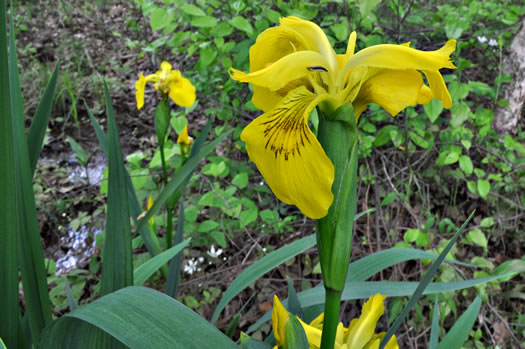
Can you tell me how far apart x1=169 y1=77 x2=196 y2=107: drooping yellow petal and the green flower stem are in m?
1.13

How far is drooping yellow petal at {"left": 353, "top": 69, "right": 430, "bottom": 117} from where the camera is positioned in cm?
46

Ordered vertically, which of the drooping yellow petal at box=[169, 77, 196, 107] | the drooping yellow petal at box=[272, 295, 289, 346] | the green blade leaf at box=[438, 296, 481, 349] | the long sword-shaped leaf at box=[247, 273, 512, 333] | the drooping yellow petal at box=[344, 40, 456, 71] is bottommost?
the green blade leaf at box=[438, 296, 481, 349]

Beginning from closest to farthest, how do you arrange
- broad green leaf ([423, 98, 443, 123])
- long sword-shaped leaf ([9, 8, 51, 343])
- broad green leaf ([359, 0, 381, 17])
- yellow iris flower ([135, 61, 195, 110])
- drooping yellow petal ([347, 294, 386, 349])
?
drooping yellow petal ([347, 294, 386, 349])
long sword-shaped leaf ([9, 8, 51, 343])
broad green leaf ([359, 0, 381, 17])
broad green leaf ([423, 98, 443, 123])
yellow iris flower ([135, 61, 195, 110])

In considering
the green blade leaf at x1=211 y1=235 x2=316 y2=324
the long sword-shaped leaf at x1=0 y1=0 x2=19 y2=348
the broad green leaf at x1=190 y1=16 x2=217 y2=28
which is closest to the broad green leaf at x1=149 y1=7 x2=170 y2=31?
the broad green leaf at x1=190 y1=16 x2=217 y2=28

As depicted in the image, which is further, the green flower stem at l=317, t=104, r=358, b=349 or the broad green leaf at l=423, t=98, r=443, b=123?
the broad green leaf at l=423, t=98, r=443, b=123

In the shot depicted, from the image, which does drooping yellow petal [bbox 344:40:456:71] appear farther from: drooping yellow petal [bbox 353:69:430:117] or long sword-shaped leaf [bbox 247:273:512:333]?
long sword-shaped leaf [bbox 247:273:512:333]

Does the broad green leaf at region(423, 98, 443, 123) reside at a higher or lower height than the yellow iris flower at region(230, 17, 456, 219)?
lower

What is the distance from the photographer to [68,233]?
1.97 m

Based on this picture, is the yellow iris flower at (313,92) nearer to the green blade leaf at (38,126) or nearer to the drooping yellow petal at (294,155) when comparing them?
the drooping yellow petal at (294,155)

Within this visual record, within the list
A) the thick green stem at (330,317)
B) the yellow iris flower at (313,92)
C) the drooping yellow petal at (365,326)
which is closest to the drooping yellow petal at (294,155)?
the yellow iris flower at (313,92)

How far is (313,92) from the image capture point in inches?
18.5

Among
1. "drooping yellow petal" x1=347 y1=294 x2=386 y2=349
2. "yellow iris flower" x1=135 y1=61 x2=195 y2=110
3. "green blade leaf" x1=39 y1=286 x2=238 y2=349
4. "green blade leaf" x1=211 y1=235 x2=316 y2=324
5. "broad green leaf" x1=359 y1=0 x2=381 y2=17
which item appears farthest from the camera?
"yellow iris flower" x1=135 y1=61 x2=195 y2=110

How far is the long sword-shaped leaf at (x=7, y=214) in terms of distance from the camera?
57 cm

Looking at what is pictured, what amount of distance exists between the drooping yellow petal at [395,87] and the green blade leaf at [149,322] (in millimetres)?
327
